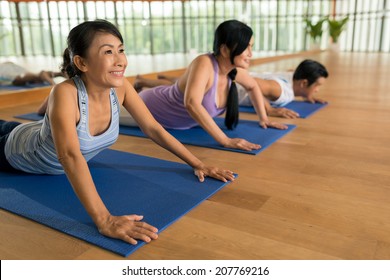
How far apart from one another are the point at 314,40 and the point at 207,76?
1022 cm

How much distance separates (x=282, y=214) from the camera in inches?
55.1

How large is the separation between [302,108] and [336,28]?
8.99 meters

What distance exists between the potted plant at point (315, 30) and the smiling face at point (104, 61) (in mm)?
10728

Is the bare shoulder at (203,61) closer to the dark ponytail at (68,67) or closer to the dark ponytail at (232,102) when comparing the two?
the dark ponytail at (232,102)

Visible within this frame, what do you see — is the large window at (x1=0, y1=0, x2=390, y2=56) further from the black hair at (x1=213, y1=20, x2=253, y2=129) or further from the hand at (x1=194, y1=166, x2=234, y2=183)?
the hand at (x1=194, y1=166, x2=234, y2=183)

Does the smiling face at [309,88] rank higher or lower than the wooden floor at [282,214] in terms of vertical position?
higher

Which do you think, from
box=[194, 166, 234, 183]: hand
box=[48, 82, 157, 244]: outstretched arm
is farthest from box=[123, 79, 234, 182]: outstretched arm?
box=[48, 82, 157, 244]: outstretched arm

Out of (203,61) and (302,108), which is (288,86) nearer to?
(302,108)

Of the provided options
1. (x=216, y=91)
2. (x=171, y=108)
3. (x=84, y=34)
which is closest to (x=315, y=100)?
(x=216, y=91)

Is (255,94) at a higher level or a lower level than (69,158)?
lower

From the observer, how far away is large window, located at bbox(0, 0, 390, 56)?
10.5 metres

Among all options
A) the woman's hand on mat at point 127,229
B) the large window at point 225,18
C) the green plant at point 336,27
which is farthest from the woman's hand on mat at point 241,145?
the green plant at point 336,27

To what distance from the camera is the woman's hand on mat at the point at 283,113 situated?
9.87 ft
